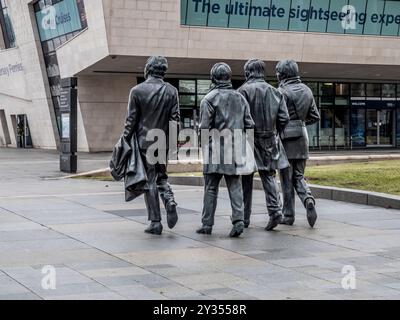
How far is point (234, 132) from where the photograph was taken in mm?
9555

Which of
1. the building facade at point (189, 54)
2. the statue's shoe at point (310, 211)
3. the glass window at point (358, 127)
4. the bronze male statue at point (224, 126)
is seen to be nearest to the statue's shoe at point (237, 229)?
the bronze male statue at point (224, 126)

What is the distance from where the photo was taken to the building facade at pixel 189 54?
34281 millimetres

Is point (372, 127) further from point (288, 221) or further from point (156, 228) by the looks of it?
point (156, 228)

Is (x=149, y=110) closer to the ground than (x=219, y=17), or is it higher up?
→ higher up

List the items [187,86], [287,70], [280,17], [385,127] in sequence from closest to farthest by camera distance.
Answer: [287,70] → [280,17] → [187,86] → [385,127]

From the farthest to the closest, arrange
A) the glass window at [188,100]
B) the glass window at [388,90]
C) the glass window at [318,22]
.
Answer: the glass window at [388,90] → the glass window at [188,100] → the glass window at [318,22]

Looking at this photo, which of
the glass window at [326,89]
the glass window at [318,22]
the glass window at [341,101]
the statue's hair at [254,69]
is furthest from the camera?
the glass window at [341,101]

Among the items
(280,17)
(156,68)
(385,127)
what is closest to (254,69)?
(156,68)

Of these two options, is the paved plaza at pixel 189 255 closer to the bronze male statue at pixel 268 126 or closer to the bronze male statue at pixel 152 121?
the bronze male statue at pixel 152 121

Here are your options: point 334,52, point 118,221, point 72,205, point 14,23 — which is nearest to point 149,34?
point 334,52

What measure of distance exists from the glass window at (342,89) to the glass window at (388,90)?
8.11 ft

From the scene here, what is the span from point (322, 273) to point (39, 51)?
126 feet

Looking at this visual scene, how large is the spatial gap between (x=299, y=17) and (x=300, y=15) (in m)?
0.11

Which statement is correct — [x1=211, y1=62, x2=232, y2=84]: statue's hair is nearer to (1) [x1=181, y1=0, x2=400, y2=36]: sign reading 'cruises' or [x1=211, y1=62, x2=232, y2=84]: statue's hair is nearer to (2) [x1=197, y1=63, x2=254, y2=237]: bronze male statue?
(2) [x1=197, y1=63, x2=254, y2=237]: bronze male statue
